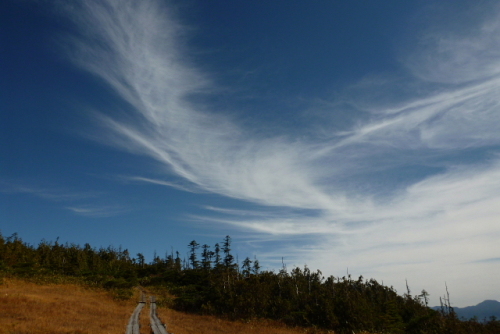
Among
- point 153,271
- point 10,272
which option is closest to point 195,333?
point 10,272

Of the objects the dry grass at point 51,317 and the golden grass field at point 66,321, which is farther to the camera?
the golden grass field at point 66,321

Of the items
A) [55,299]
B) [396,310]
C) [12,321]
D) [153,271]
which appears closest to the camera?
[12,321]

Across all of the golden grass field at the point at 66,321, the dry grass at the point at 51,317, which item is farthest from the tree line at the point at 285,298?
the dry grass at the point at 51,317

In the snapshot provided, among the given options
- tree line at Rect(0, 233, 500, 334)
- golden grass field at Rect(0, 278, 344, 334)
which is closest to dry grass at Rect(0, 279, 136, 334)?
golden grass field at Rect(0, 278, 344, 334)

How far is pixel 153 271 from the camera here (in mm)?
103500

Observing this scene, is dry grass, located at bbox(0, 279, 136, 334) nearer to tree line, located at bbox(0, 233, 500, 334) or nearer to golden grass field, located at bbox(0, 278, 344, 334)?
golden grass field, located at bbox(0, 278, 344, 334)

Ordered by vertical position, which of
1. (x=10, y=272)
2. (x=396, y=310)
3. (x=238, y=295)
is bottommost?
(x=396, y=310)

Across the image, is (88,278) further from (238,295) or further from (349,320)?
(349,320)

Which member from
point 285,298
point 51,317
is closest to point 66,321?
point 51,317

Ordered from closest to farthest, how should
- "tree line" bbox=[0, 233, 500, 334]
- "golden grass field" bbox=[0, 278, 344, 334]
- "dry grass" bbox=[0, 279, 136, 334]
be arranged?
"dry grass" bbox=[0, 279, 136, 334] < "golden grass field" bbox=[0, 278, 344, 334] < "tree line" bbox=[0, 233, 500, 334]

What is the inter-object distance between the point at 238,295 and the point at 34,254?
215ft

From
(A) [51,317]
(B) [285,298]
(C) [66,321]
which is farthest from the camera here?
(B) [285,298]

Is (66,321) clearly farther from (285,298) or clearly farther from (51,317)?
(285,298)

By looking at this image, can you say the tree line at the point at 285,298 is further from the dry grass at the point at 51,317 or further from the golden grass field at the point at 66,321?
the dry grass at the point at 51,317
